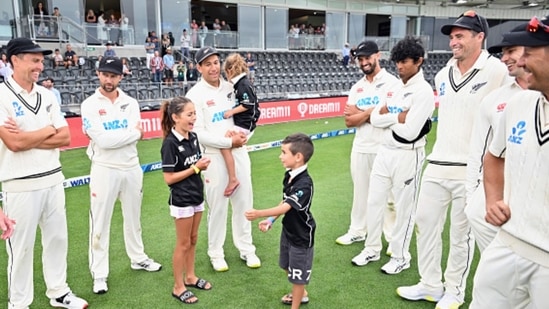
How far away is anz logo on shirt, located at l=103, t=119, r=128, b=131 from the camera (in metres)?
3.81

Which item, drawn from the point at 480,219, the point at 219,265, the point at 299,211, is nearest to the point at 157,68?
the point at 219,265

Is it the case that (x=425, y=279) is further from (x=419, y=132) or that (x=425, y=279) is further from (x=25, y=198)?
(x=25, y=198)

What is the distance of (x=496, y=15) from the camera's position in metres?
32.5

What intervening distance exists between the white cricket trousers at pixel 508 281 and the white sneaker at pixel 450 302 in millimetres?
1354

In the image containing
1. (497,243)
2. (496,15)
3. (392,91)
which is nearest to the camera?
(497,243)

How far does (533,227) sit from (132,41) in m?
18.5

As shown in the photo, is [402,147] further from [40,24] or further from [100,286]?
[40,24]

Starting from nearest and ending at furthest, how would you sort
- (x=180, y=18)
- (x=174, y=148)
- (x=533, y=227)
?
(x=533, y=227) → (x=174, y=148) → (x=180, y=18)

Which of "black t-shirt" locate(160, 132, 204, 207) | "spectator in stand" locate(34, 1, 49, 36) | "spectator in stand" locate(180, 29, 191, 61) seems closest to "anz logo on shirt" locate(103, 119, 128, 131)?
"black t-shirt" locate(160, 132, 204, 207)

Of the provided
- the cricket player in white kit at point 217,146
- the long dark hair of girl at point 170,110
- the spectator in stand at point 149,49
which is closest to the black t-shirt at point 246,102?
the cricket player in white kit at point 217,146

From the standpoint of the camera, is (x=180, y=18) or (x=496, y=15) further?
(x=496, y=15)

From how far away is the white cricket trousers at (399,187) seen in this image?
3908 millimetres

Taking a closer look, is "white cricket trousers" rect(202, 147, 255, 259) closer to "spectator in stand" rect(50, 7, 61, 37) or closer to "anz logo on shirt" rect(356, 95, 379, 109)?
"anz logo on shirt" rect(356, 95, 379, 109)

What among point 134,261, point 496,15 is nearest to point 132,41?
point 134,261
